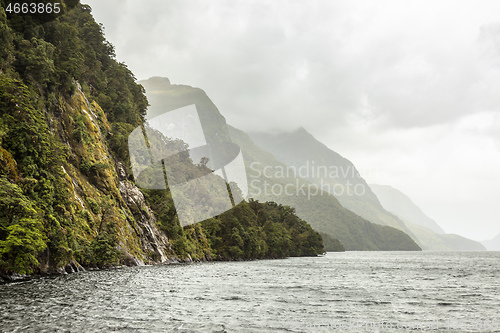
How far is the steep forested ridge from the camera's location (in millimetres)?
38406

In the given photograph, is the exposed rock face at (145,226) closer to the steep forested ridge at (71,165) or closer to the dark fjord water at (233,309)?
the steep forested ridge at (71,165)

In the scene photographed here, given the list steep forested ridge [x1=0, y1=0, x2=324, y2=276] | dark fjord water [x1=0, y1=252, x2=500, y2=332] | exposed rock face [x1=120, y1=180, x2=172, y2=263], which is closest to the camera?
dark fjord water [x1=0, y1=252, x2=500, y2=332]

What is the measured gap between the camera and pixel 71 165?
5709 cm

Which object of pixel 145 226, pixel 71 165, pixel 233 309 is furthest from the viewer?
pixel 145 226

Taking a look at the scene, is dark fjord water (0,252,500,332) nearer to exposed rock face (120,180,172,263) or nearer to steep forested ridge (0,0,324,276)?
steep forested ridge (0,0,324,276)

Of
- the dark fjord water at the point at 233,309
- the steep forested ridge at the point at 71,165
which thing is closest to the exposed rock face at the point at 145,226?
the steep forested ridge at the point at 71,165

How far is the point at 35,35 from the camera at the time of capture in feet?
197

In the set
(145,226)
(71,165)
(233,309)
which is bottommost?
(233,309)

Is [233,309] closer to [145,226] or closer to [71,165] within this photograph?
[71,165]

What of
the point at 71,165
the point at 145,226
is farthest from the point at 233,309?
the point at 145,226

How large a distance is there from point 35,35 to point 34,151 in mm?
27992

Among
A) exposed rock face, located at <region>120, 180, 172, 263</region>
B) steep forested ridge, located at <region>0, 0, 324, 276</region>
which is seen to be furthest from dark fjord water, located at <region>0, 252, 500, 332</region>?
exposed rock face, located at <region>120, 180, 172, 263</region>

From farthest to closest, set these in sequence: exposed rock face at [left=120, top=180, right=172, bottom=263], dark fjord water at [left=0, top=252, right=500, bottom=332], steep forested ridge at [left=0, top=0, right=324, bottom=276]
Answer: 1. exposed rock face at [left=120, top=180, right=172, bottom=263]
2. steep forested ridge at [left=0, top=0, right=324, bottom=276]
3. dark fjord water at [left=0, top=252, right=500, bottom=332]

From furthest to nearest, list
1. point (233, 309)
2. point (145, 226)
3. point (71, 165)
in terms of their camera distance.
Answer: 1. point (145, 226)
2. point (71, 165)
3. point (233, 309)
